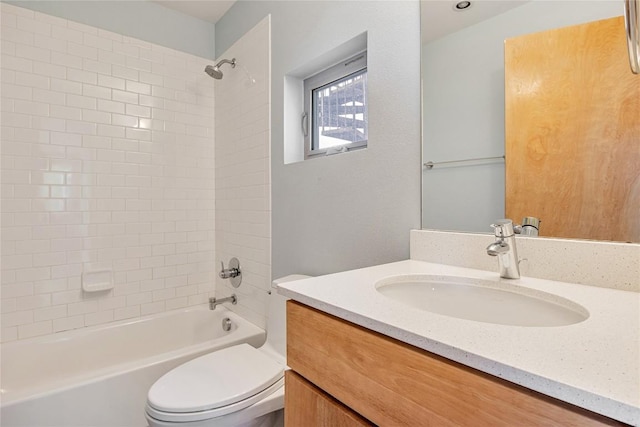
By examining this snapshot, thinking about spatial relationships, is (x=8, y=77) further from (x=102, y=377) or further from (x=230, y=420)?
(x=230, y=420)

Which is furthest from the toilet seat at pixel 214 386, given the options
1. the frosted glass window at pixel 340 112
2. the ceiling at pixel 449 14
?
the ceiling at pixel 449 14

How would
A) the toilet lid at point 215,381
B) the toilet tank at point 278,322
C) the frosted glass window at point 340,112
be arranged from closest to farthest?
1. the toilet lid at point 215,381
2. the toilet tank at point 278,322
3. the frosted glass window at point 340,112

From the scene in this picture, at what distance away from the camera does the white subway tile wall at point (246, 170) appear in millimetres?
1836

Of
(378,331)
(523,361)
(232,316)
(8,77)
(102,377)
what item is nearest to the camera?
(523,361)

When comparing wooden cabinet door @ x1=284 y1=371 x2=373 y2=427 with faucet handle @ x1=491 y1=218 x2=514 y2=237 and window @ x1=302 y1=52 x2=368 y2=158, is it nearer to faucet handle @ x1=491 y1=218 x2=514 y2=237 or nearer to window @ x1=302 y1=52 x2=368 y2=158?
faucet handle @ x1=491 y1=218 x2=514 y2=237

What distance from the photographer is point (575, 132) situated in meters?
0.81

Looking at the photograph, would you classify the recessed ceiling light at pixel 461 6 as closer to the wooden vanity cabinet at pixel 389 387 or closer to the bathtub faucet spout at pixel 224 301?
the wooden vanity cabinet at pixel 389 387

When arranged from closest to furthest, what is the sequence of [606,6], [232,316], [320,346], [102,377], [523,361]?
[523,361], [320,346], [606,6], [102,377], [232,316]

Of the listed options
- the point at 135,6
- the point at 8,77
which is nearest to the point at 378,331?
the point at 8,77

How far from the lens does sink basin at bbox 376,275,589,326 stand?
69cm

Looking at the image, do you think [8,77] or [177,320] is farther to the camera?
[177,320]

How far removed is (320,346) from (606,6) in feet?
3.43

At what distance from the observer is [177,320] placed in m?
2.08

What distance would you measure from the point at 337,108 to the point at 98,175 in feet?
4.83
